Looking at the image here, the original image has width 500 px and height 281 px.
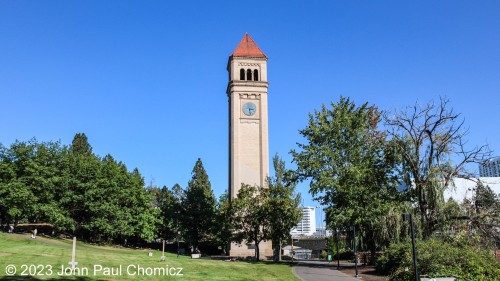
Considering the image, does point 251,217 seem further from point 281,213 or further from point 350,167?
point 350,167

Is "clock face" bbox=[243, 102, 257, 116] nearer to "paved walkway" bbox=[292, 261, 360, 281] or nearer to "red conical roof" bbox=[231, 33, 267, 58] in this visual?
"red conical roof" bbox=[231, 33, 267, 58]

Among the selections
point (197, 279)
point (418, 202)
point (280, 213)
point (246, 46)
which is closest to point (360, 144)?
point (418, 202)

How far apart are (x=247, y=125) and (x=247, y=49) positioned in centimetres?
1245

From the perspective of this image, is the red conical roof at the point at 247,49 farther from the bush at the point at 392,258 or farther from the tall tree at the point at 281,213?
the bush at the point at 392,258

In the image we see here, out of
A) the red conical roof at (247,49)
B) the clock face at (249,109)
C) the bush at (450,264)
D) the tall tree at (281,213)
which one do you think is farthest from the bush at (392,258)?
the red conical roof at (247,49)

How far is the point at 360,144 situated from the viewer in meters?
38.0

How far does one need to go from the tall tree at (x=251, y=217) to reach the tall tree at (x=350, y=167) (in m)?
7.11

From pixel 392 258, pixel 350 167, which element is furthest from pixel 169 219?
pixel 392 258

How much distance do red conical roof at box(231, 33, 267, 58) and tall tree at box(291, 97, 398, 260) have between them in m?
25.1

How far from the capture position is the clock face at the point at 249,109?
60.4m

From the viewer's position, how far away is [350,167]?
36156 mm

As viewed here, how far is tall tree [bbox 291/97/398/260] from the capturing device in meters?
35.0

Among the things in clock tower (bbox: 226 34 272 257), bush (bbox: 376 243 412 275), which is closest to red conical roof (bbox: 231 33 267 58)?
clock tower (bbox: 226 34 272 257)

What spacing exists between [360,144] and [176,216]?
36.1 metres
